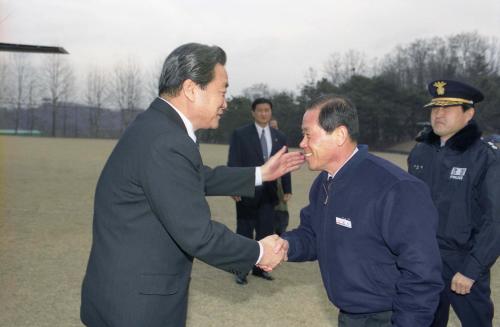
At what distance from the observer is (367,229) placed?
2.38 m

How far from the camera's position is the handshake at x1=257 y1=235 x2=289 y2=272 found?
2627 mm

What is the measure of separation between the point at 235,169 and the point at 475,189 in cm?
168

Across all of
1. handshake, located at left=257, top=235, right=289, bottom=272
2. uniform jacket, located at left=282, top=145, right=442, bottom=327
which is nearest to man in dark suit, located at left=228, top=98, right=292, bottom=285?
handshake, located at left=257, top=235, right=289, bottom=272

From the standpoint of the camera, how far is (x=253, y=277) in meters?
6.70

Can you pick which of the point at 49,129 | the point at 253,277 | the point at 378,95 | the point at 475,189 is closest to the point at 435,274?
the point at 475,189

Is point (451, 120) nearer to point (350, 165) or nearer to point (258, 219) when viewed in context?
point (350, 165)

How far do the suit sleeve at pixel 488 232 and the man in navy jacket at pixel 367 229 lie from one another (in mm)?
1229

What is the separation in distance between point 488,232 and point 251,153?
12.9 feet

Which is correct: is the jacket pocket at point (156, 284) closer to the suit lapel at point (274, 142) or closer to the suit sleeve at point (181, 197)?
the suit sleeve at point (181, 197)

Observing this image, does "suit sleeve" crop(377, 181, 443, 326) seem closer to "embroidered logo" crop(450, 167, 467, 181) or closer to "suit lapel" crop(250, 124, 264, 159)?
"embroidered logo" crop(450, 167, 467, 181)

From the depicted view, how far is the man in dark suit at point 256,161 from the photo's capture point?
688cm

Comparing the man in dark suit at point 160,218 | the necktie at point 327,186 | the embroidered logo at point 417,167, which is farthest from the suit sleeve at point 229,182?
the embroidered logo at point 417,167

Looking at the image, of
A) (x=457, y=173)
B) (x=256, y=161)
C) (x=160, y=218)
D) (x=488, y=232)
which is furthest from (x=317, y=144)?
(x=256, y=161)

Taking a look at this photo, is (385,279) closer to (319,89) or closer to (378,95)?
(378,95)
